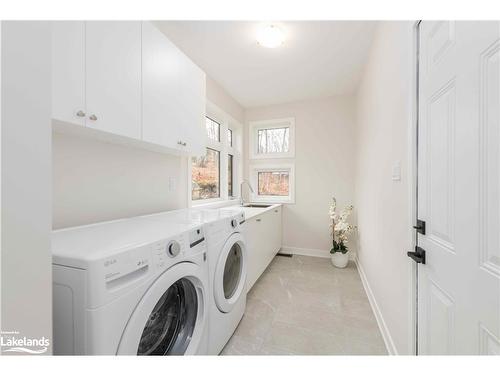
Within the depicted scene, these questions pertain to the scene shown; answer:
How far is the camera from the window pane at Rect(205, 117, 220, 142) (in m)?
2.76

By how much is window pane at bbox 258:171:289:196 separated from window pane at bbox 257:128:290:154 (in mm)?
405

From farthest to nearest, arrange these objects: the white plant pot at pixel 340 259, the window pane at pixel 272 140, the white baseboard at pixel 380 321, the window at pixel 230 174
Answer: the window pane at pixel 272 140, the window at pixel 230 174, the white plant pot at pixel 340 259, the white baseboard at pixel 380 321

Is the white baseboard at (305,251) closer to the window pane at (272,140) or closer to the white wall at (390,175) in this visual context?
the white wall at (390,175)

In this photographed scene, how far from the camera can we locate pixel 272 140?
3521mm

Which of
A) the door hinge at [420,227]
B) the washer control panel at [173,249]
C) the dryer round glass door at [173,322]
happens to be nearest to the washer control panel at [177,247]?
the washer control panel at [173,249]

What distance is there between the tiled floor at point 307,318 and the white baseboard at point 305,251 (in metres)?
0.57

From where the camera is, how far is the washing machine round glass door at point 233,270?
4.42 feet

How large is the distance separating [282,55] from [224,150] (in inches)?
57.8
